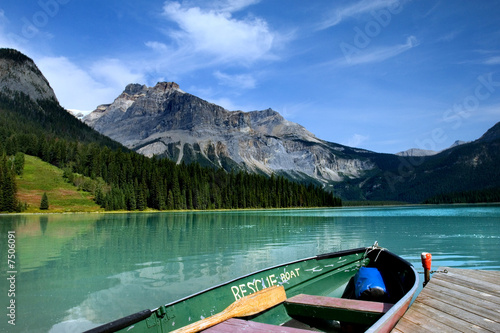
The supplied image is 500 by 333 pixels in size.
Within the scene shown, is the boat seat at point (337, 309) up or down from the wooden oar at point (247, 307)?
down

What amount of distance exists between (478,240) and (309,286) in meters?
30.6

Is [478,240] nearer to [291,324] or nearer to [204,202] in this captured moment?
[291,324]

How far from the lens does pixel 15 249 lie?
30.6 m

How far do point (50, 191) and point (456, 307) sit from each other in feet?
473

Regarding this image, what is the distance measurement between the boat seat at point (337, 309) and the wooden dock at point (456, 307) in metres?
0.82

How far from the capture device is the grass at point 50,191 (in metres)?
118

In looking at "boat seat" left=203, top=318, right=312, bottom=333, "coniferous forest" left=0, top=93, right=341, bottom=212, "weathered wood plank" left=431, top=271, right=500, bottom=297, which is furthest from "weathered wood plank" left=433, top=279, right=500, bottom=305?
"coniferous forest" left=0, top=93, right=341, bottom=212

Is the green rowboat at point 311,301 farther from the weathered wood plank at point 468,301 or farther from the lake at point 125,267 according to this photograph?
the lake at point 125,267

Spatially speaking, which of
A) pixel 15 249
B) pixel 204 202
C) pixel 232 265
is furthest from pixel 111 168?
pixel 232 265

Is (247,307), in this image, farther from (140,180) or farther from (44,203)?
(140,180)

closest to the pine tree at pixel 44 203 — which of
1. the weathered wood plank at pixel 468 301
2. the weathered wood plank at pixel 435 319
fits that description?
the weathered wood plank at pixel 468 301

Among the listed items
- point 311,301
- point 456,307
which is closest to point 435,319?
point 456,307

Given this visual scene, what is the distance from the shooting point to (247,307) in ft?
27.6

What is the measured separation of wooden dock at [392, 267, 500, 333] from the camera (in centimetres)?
713
